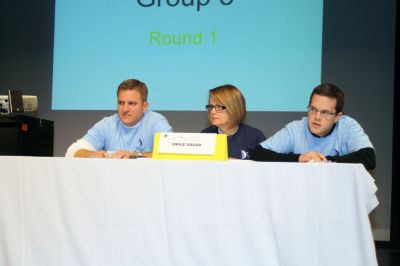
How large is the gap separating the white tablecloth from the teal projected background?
2.23 m

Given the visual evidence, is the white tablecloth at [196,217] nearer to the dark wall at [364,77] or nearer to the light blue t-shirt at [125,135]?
the light blue t-shirt at [125,135]

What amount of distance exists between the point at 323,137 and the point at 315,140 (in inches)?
1.7

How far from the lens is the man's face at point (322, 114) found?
2490 mm

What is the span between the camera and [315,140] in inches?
105

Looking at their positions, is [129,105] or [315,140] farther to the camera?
[129,105]

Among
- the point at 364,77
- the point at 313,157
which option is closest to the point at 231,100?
the point at 313,157

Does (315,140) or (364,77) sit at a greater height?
(364,77)

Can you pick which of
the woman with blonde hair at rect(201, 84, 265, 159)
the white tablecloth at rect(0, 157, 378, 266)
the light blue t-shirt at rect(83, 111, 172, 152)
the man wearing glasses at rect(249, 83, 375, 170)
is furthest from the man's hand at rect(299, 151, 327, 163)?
the light blue t-shirt at rect(83, 111, 172, 152)

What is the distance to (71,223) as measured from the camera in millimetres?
1744

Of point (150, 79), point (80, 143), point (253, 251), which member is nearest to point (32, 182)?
point (253, 251)

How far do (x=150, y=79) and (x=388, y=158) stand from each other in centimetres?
199

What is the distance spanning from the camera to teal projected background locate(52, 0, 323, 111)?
3904 mm

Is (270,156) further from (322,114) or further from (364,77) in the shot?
(364,77)

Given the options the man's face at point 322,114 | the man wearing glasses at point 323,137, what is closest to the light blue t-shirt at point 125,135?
the man wearing glasses at point 323,137
